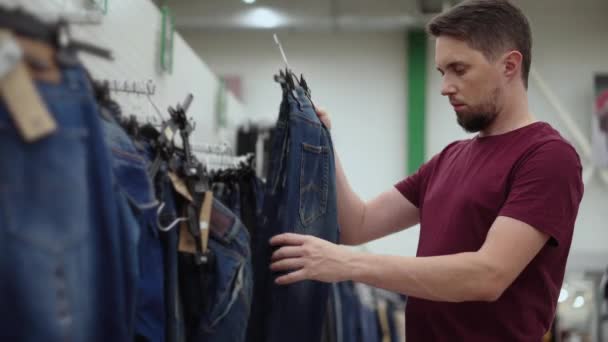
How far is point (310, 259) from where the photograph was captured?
64.0 inches

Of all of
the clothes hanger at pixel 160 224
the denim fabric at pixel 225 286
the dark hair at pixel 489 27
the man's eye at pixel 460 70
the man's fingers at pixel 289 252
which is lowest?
the denim fabric at pixel 225 286

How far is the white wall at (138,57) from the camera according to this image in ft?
6.78

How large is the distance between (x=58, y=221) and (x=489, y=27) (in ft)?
4.61

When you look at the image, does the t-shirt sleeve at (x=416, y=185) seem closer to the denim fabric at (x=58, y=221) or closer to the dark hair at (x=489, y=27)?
the dark hair at (x=489, y=27)

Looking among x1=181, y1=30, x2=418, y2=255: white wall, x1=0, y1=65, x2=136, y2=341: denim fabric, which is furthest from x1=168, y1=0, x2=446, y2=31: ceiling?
x1=0, y1=65, x2=136, y2=341: denim fabric

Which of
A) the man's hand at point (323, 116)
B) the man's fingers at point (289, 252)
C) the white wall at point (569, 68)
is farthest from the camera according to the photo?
the white wall at point (569, 68)

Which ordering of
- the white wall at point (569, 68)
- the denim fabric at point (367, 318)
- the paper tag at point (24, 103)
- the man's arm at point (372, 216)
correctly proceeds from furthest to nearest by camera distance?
1. the white wall at point (569, 68)
2. the denim fabric at point (367, 318)
3. the man's arm at point (372, 216)
4. the paper tag at point (24, 103)

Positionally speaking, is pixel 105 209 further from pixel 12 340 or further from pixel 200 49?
pixel 200 49

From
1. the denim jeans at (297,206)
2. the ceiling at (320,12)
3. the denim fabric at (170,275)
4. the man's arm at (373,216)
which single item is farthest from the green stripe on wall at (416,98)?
the denim fabric at (170,275)

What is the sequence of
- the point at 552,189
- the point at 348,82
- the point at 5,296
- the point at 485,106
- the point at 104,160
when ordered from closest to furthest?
the point at 5,296 < the point at 104,160 < the point at 552,189 < the point at 485,106 < the point at 348,82

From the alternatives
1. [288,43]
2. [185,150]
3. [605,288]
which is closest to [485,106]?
[185,150]

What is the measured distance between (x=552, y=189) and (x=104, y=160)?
1.21m

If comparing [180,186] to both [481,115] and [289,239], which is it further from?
[481,115]

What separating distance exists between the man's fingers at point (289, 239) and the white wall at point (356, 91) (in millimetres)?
5374
